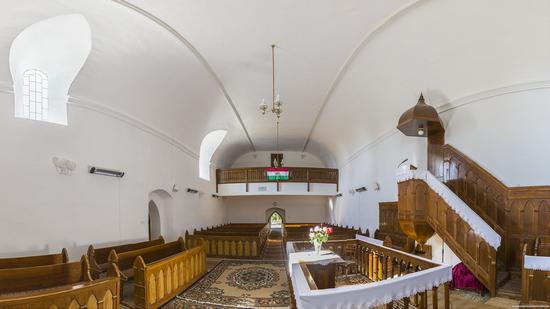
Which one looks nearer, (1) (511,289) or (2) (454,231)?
(1) (511,289)

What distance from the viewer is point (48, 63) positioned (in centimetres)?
561

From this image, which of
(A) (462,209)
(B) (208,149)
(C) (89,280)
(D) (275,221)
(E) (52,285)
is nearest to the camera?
(E) (52,285)

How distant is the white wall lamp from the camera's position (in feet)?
17.5

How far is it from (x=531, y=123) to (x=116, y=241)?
9.14m

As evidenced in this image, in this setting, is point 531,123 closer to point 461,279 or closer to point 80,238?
point 461,279

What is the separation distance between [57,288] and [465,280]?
6.36 meters

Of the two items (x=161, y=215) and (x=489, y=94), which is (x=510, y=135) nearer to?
(x=489, y=94)

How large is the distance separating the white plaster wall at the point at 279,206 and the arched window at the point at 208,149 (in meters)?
6.02

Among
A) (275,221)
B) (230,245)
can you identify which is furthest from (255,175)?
(275,221)

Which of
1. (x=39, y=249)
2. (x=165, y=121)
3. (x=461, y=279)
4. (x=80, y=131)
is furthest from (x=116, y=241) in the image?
(x=461, y=279)

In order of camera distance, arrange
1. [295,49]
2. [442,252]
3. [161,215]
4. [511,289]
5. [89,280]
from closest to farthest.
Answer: [89,280] < [511,289] < [442,252] < [295,49] < [161,215]

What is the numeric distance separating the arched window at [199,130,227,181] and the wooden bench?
31.2ft

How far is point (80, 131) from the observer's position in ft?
19.4

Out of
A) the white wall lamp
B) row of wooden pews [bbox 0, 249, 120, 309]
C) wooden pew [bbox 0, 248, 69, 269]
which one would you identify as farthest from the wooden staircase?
the white wall lamp
